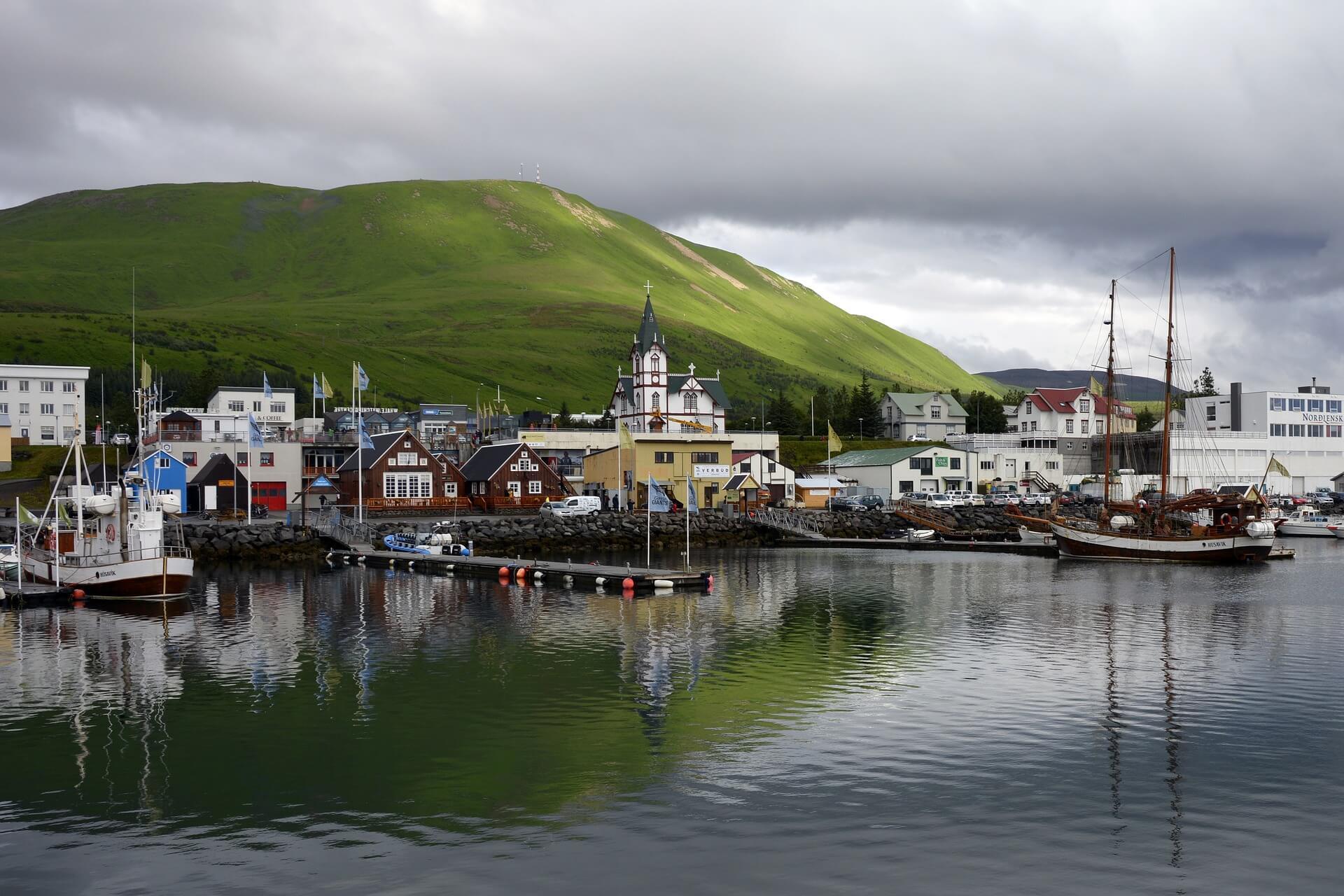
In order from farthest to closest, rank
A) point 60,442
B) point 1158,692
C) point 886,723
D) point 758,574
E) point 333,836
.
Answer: point 60,442, point 758,574, point 1158,692, point 886,723, point 333,836

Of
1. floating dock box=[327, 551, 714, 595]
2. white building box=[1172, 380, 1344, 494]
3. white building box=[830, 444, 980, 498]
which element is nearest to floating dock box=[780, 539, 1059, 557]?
floating dock box=[327, 551, 714, 595]

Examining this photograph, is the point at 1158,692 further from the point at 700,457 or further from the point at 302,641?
the point at 700,457

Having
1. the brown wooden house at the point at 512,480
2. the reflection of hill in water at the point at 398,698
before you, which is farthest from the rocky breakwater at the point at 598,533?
the reflection of hill in water at the point at 398,698

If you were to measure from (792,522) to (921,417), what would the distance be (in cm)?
7273

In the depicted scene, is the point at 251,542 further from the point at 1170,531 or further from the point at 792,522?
the point at 1170,531

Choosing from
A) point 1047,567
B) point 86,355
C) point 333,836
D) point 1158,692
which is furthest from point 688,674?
point 86,355

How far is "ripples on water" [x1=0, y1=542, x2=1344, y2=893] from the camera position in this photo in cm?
2109

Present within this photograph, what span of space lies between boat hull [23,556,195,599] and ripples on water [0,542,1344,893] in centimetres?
635

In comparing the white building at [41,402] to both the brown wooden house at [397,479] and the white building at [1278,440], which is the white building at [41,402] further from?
the white building at [1278,440]

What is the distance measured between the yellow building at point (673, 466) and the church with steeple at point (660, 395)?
22.9 metres

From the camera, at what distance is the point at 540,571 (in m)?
68.2

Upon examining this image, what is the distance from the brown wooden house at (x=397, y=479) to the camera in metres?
100

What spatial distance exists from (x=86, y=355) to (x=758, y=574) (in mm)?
167234

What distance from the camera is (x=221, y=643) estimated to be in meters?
45.4
